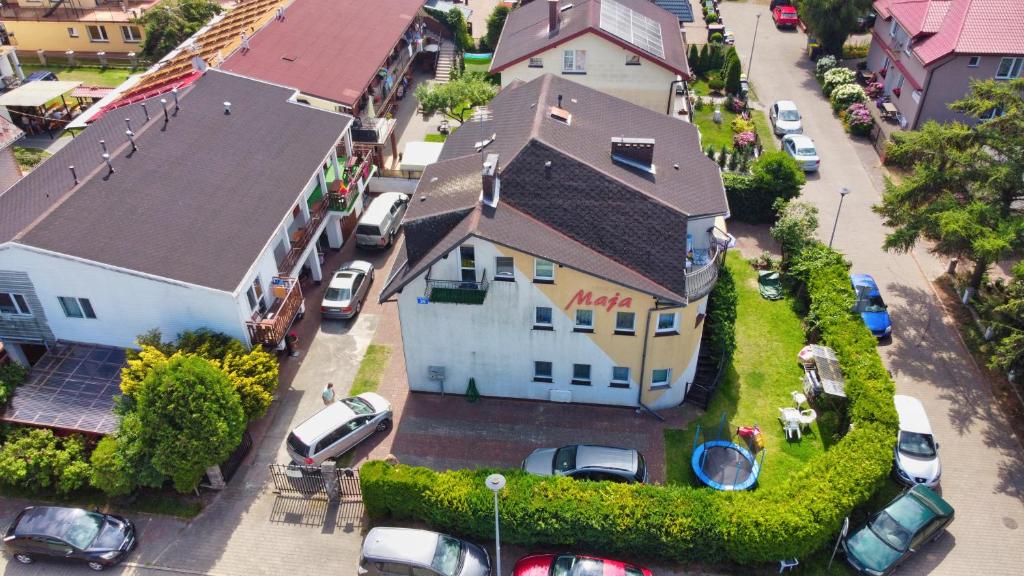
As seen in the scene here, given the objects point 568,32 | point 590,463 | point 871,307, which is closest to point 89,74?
point 568,32

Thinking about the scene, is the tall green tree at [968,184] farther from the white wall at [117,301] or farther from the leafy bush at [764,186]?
the white wall at [117,301]

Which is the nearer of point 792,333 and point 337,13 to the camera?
point 792,333

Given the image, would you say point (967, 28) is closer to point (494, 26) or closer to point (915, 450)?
point (915, 450)

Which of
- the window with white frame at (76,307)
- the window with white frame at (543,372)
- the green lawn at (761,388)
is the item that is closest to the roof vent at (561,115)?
the window with white frame at (543,372)

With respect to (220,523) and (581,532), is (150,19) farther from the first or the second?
(581,532)

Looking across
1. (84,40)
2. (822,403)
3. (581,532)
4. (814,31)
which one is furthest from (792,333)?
(84,40)

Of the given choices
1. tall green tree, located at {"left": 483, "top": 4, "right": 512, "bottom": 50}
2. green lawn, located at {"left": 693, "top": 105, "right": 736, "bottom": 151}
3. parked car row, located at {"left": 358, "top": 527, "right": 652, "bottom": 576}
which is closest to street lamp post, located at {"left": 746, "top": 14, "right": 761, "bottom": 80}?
green lawn, located at {"left": 693, "top": 105, "right": 736, "bottom": 151}
